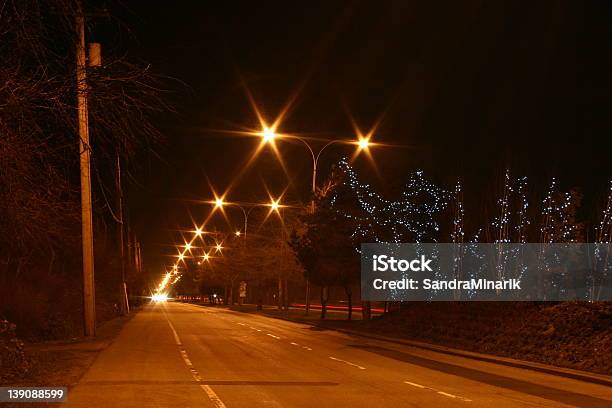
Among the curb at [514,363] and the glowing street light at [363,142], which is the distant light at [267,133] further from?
the curb at [514,363]

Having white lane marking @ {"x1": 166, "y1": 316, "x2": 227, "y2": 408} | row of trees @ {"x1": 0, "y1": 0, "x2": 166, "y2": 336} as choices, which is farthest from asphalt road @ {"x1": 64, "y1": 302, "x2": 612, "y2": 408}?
row of trees @ {"x1": 0, "y1": 0, "x2": 166, "y2": 336}

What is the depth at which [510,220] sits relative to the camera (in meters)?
37.6

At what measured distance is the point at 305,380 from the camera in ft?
59.8

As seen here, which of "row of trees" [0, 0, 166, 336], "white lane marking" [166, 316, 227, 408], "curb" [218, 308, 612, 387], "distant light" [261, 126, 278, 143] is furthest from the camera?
"distant light" [261, 126, 278, 143]

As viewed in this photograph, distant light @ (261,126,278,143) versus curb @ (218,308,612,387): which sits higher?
distant light @ (261,126,278,143)

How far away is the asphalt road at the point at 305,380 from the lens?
48.5 feet

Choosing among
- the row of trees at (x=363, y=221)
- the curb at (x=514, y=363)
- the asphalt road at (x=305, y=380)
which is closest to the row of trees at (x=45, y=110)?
the asphalt road at (x=305, y=380)

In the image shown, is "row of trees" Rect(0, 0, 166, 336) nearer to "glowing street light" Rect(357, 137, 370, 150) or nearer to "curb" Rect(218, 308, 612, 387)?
"curb" Rect(218, 308, 612, 387)

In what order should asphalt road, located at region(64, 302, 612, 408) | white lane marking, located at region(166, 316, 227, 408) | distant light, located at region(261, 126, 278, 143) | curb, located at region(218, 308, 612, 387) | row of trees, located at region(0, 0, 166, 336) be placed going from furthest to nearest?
1. distant light, located at region(261, 126, 278, 143)
2. curb, located at region(218, 308, 612, 387)
3. asphalt road, located at region(64, 302, 612, 408)
4. white lane marking, located at region(166, 316, 227, 408)
5. row of trees, located at region(0, 0, 166, 336)

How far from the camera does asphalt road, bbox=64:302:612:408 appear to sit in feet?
48.5

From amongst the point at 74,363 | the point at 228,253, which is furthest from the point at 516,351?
the point at 228,253

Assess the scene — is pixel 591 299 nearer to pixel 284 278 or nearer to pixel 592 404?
pixel 592 404

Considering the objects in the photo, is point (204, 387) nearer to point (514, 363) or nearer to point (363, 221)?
point (514, 363)

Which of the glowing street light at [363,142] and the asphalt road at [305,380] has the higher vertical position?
the glowing street light at [363,142]
